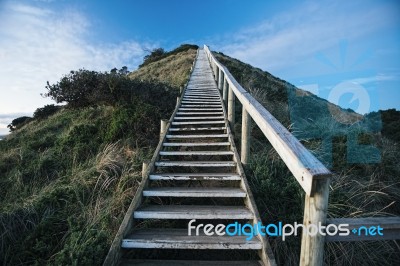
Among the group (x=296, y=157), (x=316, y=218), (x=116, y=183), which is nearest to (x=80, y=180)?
(x=116, y=183)

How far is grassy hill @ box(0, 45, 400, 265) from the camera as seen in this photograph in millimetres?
3104

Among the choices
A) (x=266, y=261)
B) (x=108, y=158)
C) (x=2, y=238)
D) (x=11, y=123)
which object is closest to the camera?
(x=266, y=261)

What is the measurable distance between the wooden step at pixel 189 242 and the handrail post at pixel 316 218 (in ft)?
3.00

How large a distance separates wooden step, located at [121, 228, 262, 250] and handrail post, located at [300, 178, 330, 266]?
915 millimetres

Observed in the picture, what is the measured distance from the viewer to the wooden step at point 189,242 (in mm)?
2707

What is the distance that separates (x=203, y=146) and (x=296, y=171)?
11.7 ft

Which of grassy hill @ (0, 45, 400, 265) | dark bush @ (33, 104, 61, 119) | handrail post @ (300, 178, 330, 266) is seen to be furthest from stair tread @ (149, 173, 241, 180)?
dark bush @ (33, 104, 61, 119)

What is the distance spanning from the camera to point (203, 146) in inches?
212

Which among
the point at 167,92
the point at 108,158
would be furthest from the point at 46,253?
the point at 167,92

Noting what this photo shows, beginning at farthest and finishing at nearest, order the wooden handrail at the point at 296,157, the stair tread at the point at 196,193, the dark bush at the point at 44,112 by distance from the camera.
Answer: the dark bush at the point at 44,112, the stair tread at the point at 196,193, the wooden handrail at the point at 296,157

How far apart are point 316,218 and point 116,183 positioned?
348cm

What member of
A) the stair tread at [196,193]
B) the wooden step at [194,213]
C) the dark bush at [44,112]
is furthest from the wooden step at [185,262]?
the dark bush at [44,112]

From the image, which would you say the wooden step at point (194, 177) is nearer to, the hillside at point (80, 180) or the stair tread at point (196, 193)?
the stair tread at point (196, 193)

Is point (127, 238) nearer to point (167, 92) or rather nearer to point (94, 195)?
point (94, 195)
